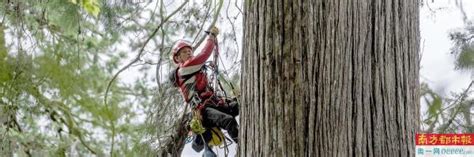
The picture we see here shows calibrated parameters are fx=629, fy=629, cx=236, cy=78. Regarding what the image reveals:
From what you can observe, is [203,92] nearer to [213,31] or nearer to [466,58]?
[213,31]

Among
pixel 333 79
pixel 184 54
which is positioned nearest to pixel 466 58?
pixel 184 54

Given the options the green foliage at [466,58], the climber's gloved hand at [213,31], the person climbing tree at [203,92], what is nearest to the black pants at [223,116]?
the person climbing tree at [203,92]

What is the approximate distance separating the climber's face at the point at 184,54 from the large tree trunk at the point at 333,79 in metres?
0.66

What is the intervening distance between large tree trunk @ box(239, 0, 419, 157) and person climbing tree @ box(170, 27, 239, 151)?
1.36ft

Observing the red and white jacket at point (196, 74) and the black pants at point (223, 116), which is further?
the red and white jacket at point (196, 74)

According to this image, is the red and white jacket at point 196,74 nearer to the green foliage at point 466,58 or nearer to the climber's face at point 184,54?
the climber's face at point 184,54

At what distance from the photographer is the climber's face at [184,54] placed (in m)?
1.74

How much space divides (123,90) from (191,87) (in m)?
1.88

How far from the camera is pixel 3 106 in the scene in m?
2.68

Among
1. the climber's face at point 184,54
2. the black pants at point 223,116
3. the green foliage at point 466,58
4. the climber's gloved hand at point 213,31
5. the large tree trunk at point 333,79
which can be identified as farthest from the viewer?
the green foliage at point 466,58

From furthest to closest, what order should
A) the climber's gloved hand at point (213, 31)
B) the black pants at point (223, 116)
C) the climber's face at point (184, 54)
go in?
the climber's face at point (184, 54)
the climber's gloved hand at point (213, 31)
the black pants at point (223, 116)

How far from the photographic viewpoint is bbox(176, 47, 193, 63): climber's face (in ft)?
5.70

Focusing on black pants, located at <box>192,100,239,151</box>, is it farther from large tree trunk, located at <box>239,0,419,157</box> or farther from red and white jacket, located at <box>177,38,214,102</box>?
large tree trunk, located at <box>239,0,419,157</box>

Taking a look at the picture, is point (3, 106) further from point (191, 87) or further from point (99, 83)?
point (191, 87)
